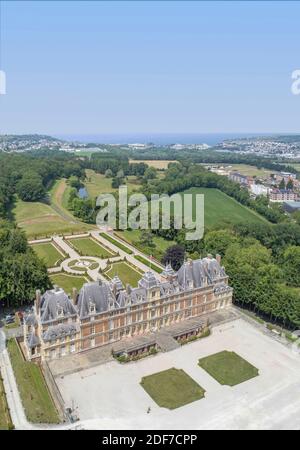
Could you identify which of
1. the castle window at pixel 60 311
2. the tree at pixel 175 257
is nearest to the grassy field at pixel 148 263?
the tree at pixel 175 257

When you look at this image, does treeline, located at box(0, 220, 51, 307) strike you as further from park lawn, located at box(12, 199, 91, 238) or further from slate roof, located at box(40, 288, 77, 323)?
park lawn, located at box(12, 199, 91, 238)

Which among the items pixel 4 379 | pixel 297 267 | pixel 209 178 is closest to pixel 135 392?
pixel 4 379

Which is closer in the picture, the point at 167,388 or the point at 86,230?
the point at 167,388

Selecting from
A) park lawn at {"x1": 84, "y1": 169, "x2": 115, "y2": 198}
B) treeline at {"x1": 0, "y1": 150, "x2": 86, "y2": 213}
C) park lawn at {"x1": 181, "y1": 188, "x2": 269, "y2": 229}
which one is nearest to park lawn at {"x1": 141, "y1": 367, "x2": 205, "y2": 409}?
Answer: park lawn at {"x1": 181, "y1": 188, "x2": 269, "y2": 229}

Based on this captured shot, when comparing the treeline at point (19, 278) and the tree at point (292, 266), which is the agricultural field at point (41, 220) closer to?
the treeline at point (19, 278)

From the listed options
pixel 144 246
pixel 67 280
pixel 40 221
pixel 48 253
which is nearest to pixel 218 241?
pixel 144 246

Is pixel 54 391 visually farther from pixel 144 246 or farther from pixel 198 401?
pixel 144 246
